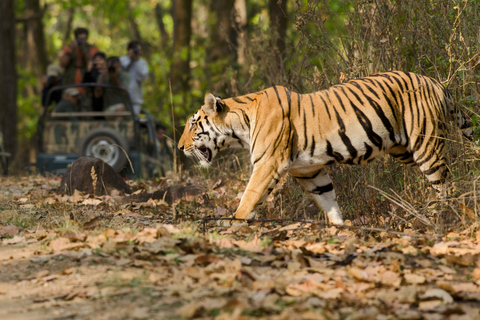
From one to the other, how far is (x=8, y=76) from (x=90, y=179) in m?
10.9

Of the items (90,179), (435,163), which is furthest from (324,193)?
(90,179)

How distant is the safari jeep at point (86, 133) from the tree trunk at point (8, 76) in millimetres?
5668

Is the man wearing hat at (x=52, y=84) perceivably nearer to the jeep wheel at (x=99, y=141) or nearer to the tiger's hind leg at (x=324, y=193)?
the jeep wheel at (x=99, y=141)

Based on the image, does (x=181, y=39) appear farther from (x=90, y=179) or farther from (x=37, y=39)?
(x=37, y=39)

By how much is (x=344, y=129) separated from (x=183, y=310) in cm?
285

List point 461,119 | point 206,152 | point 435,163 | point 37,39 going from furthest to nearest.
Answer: point 37,39 → point 206,152 → point 461,119 → point 435,163

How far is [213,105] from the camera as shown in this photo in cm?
558

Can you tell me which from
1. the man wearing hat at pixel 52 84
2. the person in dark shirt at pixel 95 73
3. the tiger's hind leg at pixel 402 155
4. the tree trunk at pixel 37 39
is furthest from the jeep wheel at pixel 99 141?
the tree trunk at pixel 37 39

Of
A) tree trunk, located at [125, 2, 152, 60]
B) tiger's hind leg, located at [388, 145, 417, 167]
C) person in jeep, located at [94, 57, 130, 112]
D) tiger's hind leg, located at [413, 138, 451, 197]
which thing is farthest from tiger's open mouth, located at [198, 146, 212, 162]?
tree trunk, located at [125, 2, 152, 60]

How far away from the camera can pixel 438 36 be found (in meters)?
5.82

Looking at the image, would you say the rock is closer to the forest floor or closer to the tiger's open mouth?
the tiger's open mouth

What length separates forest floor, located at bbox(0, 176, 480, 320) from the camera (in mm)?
3023

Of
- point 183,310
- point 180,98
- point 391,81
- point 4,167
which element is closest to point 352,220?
point 391,81

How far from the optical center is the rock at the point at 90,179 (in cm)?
734
